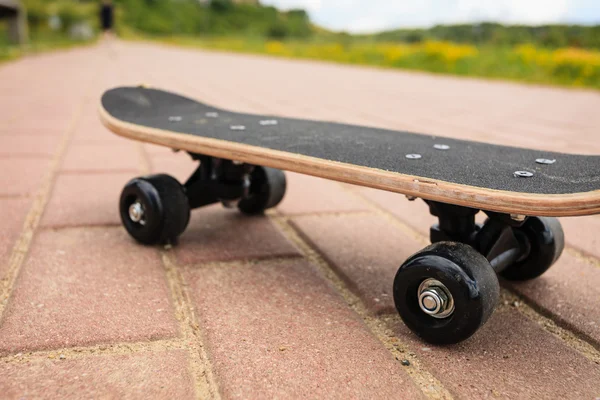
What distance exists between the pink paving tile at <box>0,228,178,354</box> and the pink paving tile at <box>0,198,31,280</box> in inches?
2.3

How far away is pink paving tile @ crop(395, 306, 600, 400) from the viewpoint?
3.24 feet

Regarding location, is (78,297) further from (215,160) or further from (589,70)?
(589,70)

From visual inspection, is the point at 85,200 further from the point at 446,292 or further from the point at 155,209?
the point at 446,292

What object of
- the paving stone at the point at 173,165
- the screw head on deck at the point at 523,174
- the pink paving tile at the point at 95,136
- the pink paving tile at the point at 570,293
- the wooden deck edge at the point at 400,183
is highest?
the screw head on deck at the point at 523,174

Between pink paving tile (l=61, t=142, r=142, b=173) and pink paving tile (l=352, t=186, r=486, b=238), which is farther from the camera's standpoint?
pink paving tile (l=61, t=142, r=142, b=173)

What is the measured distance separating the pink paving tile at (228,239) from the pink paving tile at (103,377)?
1.64 ft

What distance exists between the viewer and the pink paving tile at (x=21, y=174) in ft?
7.00

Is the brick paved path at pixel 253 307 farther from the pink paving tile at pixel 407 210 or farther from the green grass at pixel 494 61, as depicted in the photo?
the green grass at pixel 494 61

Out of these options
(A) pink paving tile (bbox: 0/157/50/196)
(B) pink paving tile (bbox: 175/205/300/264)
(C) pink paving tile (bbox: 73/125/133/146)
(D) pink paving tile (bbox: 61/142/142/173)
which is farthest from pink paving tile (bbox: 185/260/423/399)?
(C) pink paving tile (bbox: 73/125/133/146)

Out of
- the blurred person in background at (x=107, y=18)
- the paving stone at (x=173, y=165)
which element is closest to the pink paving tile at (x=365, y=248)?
the paving stone at (x=173, y=165)

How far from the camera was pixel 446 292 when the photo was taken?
108 cm

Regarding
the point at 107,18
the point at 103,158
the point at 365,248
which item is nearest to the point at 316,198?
the point at 365,248

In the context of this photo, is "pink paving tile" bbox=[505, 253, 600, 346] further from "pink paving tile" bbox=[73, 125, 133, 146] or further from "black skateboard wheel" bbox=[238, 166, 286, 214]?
"pink paving tile" bbox=[73, 125, 133, 146]

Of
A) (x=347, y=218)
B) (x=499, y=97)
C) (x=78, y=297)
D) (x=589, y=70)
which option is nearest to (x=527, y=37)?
(x=589, y=70)
